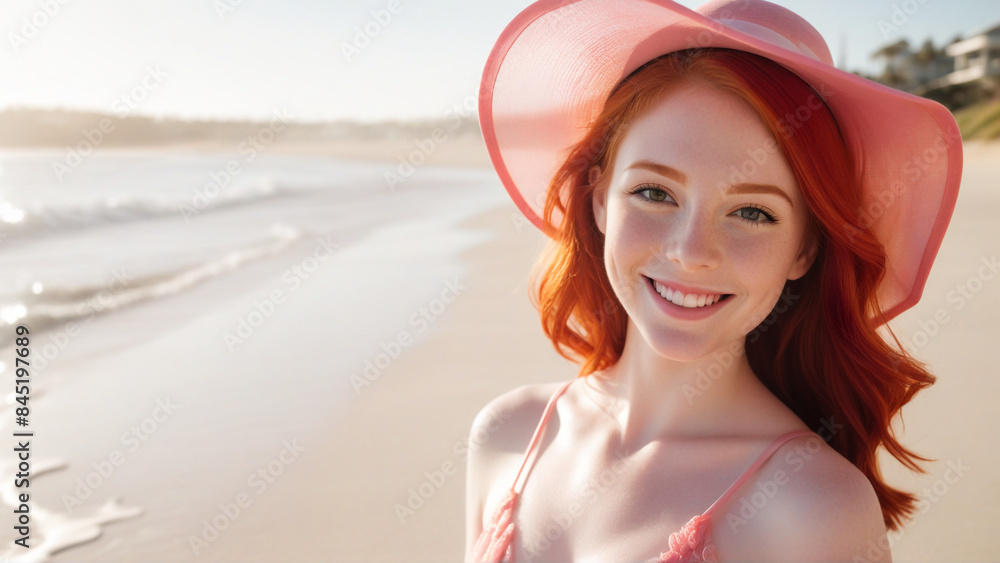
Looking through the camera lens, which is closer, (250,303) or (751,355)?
(751,355)

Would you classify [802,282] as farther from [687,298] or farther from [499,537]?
[499,537]

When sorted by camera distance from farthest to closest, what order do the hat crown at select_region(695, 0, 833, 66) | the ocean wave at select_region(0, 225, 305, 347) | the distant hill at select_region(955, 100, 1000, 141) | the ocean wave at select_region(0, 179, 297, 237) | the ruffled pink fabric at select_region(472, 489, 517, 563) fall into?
the distant hill at select_region(955, 100, 1000, 141) < the ocean wave at select_region(0, 179, 297, 237) < the ocean wave at select_region(0, 225, 305, 347) < the ruffled pink fabric at select_region(472, 489, 517, 563) < the hat crown at select_region(695, 0, 833, 66)


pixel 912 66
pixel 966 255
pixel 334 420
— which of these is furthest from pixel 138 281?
pixel 912 66

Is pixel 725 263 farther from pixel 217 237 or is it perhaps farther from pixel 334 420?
pixel 217 237

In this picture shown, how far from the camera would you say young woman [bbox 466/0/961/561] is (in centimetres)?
154

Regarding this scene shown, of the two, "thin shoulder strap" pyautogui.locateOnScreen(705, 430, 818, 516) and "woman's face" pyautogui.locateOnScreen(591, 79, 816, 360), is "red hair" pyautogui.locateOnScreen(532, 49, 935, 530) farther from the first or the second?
"thin shoulder strap" pyautogui.locateOnScreen(705, 430, 818, 516)

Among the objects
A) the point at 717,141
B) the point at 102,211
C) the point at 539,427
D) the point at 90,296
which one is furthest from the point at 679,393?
the point at 102,211

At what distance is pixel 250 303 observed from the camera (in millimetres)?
5949

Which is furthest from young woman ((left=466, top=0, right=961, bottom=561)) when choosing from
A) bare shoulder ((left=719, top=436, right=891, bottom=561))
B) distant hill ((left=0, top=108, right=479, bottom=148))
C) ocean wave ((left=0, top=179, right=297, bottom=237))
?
distant hill ((left=0, top=108, right=479, bottom=148))

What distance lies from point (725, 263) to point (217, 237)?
933 cm

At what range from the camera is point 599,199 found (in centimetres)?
192

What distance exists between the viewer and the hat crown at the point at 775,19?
1.61 metres

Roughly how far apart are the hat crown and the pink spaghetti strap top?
2.67 ft

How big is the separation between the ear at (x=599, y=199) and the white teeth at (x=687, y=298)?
0.30 metres
